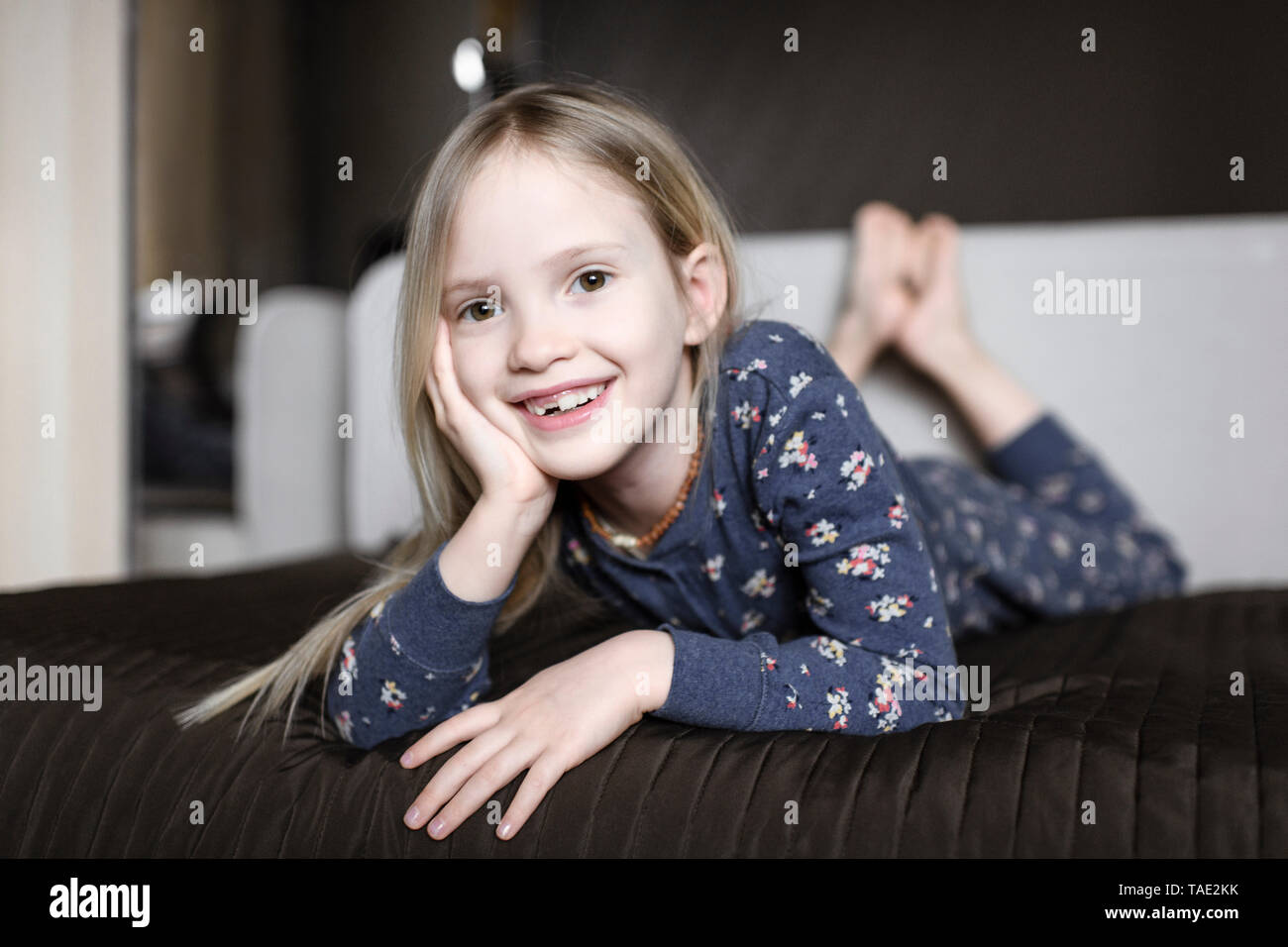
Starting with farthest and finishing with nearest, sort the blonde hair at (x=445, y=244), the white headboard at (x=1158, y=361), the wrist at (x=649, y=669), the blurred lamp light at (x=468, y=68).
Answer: the blurred lamp light at (x=468, y=68) < the white headboard at (x=1158, y=361) < the blonde hair at (x=445, y=244) < the wrist at (x=649, y=669)

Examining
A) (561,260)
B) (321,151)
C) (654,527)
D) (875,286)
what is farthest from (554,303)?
(321,151)

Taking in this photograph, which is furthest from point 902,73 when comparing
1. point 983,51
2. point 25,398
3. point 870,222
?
point 25,398

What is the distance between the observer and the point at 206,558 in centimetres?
192

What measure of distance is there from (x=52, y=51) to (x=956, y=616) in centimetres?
182

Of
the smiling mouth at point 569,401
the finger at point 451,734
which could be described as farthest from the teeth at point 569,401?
the finger at point 451,734

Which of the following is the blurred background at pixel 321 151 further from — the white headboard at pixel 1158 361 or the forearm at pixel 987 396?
the forearm at pixel 987 396

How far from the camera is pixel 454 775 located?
65cm

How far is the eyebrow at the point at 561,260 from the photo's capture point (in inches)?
29.2

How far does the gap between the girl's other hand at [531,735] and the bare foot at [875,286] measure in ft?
3.16

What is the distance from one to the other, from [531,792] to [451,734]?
0.09m

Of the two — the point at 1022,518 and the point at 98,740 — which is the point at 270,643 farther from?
the point at 1022,518

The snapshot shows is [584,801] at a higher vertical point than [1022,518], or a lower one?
lower

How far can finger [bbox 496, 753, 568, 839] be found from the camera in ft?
2.03

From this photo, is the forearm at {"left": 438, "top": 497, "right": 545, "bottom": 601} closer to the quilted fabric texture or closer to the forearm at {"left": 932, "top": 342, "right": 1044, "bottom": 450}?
the quilted fabric texture
